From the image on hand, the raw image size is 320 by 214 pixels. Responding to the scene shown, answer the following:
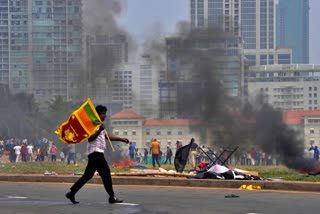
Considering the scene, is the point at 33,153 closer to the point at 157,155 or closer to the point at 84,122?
the point at 157,155

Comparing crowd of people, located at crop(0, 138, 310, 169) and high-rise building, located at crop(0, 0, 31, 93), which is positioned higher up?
high-rise building, located at crop(0, 0, 31, 93)

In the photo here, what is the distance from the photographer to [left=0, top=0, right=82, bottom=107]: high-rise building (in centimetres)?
3750

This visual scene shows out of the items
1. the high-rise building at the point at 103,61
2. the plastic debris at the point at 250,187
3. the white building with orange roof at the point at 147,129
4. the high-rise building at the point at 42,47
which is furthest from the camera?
the white building with orange roof at the point at 147,129

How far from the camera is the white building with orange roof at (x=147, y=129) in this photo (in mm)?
38669

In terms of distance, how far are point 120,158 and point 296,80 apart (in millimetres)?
36959

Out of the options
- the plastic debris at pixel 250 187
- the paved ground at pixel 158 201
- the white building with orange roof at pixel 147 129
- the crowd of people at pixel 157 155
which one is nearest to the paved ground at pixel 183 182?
the plastic debris at pixel 250 187

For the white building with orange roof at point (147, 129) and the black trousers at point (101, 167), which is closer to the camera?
the black trousers at point (101, 167)

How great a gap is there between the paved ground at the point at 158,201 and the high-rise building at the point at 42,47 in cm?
2089

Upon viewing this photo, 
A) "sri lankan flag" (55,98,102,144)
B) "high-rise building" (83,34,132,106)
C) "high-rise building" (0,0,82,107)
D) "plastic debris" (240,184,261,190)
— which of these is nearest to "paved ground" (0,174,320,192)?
"plastic debris" (240,184,261,190)

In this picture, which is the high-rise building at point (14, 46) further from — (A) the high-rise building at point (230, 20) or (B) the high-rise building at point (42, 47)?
(A) the high-rise building at point (230, 20)

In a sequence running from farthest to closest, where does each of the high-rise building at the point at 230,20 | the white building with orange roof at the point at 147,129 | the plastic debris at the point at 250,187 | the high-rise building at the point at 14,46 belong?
the high-rise building at the point at 14,46 < the white building with orange roof at the point at 147,129 < the high-rise building at the point at 230,20 < the plastic debris at the point at 250,187

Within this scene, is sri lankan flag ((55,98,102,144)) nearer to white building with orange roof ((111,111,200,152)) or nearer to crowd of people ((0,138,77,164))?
crowd of people ((0,138,77,164))

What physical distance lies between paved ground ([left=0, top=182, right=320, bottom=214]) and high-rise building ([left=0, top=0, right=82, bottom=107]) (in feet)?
68.6

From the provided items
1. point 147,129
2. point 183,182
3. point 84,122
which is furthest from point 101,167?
point 147,129
